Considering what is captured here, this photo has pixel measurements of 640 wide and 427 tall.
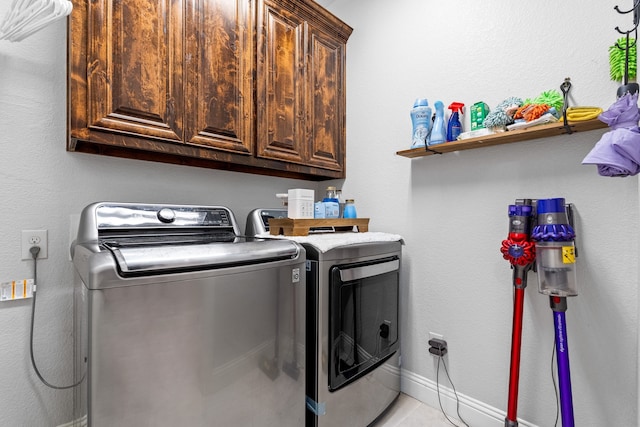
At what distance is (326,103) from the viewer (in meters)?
2.09

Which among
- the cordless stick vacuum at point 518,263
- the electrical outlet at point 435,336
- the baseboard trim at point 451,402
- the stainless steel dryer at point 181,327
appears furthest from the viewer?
the electrical outlet at point 435,336

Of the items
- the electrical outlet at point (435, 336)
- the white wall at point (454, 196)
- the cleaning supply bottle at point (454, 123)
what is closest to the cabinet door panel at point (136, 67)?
the white wall at point (454, 196)

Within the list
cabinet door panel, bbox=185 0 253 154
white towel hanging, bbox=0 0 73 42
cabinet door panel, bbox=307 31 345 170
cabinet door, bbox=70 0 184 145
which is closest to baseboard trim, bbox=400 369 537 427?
cabinet door panel, bbox=307 31 345 170

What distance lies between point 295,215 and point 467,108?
110 cm

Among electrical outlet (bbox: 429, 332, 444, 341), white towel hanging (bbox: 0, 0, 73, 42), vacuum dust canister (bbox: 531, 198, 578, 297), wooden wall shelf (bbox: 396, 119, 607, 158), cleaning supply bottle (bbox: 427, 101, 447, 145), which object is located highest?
white towel hanging (bbox: 0, 0, 73, 42)

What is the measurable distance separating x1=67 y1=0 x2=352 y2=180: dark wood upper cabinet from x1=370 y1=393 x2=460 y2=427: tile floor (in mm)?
1502

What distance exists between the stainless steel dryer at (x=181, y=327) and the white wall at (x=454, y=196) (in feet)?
0.92

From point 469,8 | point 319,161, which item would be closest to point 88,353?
point 319,161

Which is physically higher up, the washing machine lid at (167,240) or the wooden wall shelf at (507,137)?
the wooden wall shelf at (507,137)

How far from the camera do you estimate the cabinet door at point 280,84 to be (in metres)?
1.71

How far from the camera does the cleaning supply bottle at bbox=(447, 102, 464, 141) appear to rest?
1618mm

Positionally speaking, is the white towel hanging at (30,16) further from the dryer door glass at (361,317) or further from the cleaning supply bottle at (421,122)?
the cleaning supply bottle at (421,122)

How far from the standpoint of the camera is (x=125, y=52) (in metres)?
1.26

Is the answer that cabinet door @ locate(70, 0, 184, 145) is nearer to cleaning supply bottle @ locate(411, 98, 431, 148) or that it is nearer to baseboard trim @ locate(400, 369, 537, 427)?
cleaning supply bottle @ locate(411, 98, 431, 148)
